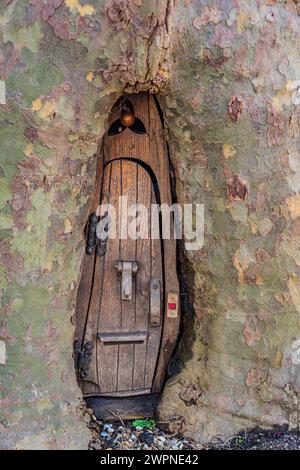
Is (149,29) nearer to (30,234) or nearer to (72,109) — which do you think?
(72,109)

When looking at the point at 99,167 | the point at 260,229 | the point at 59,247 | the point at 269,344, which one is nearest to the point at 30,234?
the point at 59,247

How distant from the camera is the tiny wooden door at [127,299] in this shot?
9.34 ft

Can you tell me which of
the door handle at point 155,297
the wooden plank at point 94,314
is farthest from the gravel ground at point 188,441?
the door handle at point 155,297

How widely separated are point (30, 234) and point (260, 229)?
105cm

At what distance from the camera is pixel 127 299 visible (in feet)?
9.51

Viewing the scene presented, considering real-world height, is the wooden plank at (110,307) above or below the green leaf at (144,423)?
above

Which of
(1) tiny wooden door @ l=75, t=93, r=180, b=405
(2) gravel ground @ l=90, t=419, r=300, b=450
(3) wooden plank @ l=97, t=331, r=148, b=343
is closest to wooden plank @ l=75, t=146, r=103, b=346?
(1) tiny wooden door @ l=75, t=93, r=180, b=405

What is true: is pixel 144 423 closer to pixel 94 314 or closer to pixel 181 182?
pixel 94 314

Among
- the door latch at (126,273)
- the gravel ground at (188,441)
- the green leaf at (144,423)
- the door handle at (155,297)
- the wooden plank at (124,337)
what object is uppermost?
the door latch at (126,273)

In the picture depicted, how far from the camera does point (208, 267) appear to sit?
9.16 ft

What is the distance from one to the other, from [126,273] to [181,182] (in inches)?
20.7

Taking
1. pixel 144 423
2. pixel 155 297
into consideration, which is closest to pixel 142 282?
pixel 155 297

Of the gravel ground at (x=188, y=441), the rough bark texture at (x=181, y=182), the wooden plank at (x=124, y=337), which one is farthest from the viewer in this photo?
the wooden plank at (x=124, y=337)

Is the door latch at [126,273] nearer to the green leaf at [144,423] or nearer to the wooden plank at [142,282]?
the wooden plank at [142,282]
